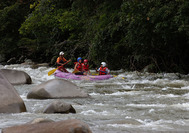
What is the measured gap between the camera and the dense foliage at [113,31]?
11789mm

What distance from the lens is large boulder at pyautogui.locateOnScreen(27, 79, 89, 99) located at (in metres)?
7.13

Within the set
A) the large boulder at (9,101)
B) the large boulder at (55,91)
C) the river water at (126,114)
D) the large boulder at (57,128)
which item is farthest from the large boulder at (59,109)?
the large boulder at (55,91)

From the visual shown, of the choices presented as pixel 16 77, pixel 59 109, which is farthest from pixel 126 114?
pixel 16 77

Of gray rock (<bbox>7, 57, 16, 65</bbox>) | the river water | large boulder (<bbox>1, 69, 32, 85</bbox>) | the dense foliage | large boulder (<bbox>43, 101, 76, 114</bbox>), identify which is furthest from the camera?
gray rock (<bbox>7, 57, 16, 65</bbox>)

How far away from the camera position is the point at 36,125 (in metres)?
3.32

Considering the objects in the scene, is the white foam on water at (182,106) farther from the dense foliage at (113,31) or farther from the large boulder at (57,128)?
the dense foliage at (113,31)

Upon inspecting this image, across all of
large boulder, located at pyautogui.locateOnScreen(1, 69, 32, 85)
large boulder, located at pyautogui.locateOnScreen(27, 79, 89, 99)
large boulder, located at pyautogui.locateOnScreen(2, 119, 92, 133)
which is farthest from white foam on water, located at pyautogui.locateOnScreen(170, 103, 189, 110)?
large boulder, located at pyautogui.locateOnScreen(1, 69, 32, 85)

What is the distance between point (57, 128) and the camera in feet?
10.4

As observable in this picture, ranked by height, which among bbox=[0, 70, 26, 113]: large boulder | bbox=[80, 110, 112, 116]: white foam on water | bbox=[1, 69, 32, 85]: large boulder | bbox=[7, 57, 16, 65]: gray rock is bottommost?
bbox=[7, 57, 16, 65]: gray rock

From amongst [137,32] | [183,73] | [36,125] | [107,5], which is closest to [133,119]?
[36,125]

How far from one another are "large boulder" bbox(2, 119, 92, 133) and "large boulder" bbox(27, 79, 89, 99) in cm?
377

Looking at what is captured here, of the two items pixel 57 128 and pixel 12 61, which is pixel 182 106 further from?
Answer: pixel 12 61

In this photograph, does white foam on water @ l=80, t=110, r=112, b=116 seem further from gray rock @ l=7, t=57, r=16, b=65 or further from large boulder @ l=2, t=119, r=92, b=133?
gray rock @ l=7, t=57, r=16, b=65

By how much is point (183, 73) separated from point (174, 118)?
381 inches
